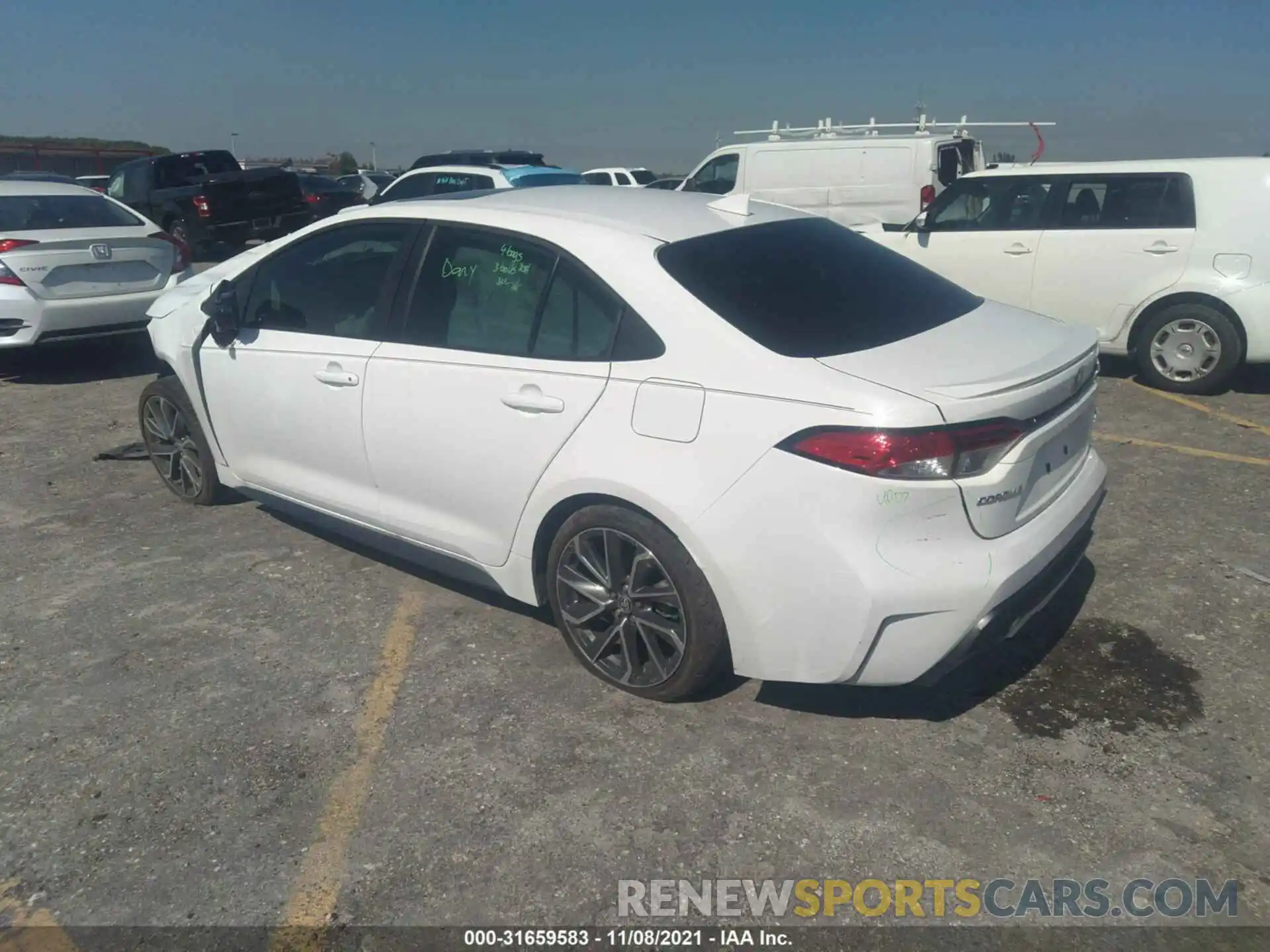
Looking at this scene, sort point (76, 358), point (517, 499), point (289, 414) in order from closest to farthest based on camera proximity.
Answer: point (517, 499) → point (289, 414) → point (76, 358)

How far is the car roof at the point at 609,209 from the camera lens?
11.5ft

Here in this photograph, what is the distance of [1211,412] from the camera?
22.4 ft

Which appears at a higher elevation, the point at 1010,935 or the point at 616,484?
the point at 616,484

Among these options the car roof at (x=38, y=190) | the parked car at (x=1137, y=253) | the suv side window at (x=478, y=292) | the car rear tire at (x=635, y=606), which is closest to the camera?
the car rear tire at (x=635, y=606)

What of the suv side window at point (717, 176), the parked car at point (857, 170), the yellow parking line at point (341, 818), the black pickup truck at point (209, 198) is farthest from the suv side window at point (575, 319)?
the black pickup truck at point (209, 198)

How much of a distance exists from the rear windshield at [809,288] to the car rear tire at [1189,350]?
14.4ft

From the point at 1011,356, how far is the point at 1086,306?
5.22 m

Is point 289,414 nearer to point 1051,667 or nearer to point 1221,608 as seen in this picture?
point 1051,667

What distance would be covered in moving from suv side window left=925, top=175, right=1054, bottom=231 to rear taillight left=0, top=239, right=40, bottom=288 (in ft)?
23.8

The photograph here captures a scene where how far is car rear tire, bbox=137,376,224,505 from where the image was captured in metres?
4.95

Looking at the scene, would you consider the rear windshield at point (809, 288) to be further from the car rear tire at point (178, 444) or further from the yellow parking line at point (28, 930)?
the car rear tire at point (178, 444)

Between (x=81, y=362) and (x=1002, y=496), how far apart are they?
29.4 feet

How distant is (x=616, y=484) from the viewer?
10.2 ft

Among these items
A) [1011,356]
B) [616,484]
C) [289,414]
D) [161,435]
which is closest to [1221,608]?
[1011,356]
